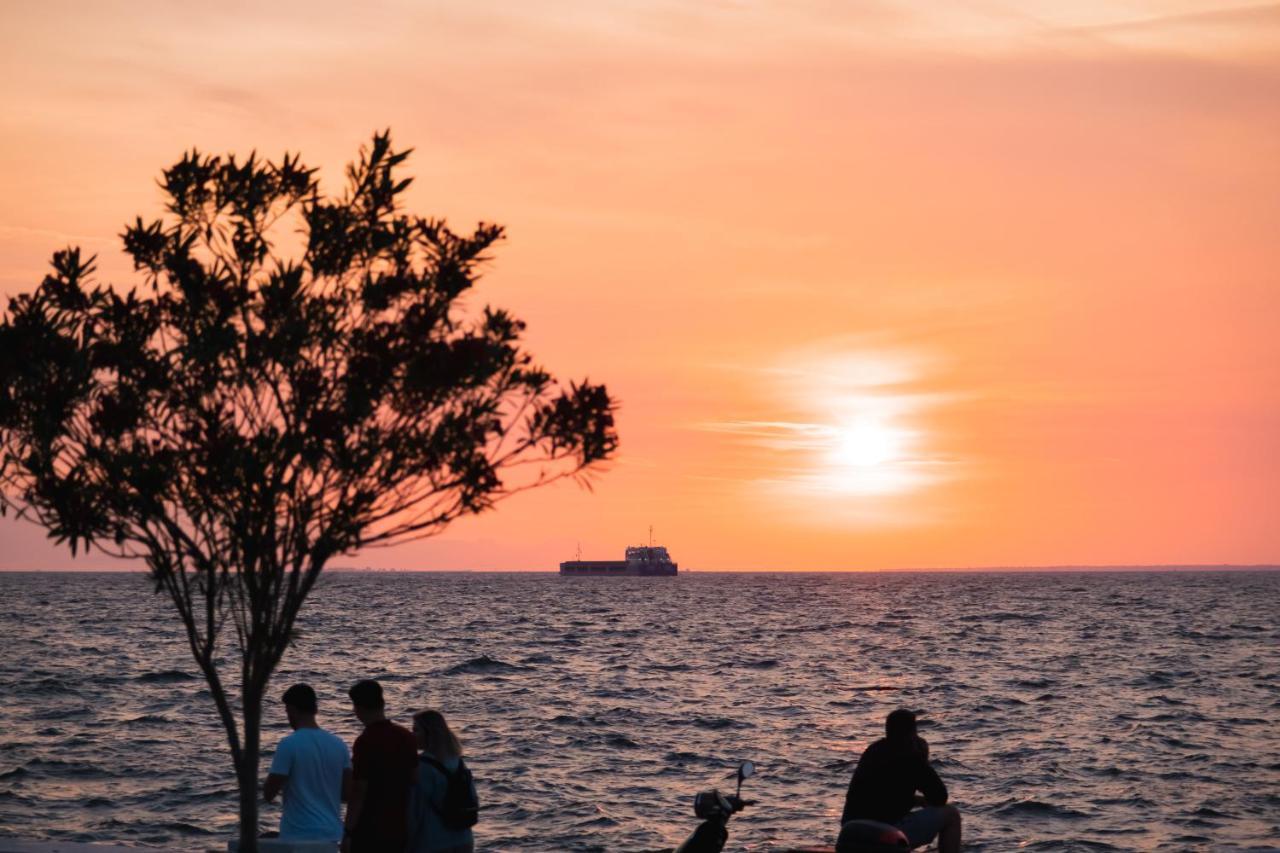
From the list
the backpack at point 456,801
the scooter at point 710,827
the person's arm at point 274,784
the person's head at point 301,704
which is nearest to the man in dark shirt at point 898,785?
the scooter at point 710,827

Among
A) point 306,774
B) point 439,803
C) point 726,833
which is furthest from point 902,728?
point 306,774

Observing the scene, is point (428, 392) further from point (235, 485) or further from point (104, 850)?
point (104, 850)

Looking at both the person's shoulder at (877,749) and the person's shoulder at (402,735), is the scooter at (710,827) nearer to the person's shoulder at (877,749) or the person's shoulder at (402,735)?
the person's shoulder at (877,749)

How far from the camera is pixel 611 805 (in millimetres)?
27562

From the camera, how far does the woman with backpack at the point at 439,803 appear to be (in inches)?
408

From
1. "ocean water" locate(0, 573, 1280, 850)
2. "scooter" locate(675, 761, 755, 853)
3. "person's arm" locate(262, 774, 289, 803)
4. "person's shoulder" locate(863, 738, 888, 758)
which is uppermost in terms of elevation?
"person's shoulder" locate(863, 738, 888, 758)

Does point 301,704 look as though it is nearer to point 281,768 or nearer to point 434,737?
point 281,768

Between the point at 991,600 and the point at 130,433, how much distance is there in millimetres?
163081

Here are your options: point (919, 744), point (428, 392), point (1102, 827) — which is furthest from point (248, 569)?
point (1102, 827)

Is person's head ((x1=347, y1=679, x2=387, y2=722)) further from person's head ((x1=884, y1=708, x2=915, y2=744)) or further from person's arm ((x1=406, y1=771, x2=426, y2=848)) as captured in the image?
person's head ((x1=884, y1=708, x2=915, y2=744))

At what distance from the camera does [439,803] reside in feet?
34.1

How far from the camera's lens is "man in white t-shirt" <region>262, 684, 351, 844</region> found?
10.9 m

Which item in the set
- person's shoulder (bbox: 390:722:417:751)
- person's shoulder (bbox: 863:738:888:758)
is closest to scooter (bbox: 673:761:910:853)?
person's shoulder (bbox: 863:738:888:758)

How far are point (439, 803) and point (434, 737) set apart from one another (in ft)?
1.58
